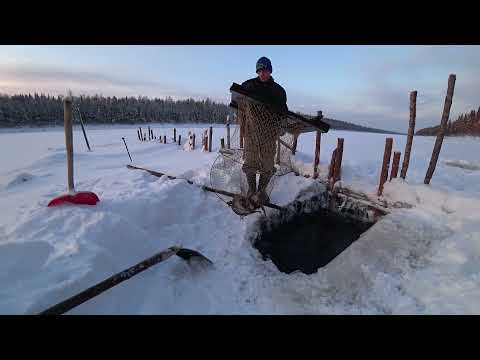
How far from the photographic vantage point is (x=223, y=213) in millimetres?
5387

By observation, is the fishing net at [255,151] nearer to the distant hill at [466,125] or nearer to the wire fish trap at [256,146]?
the wire fish trap at [256,146]

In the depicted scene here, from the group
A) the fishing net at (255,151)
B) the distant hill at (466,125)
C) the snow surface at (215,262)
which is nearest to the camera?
the snow surface at (215,262)

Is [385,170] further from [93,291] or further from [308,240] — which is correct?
[93,291]

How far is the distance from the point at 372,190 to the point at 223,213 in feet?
12.9

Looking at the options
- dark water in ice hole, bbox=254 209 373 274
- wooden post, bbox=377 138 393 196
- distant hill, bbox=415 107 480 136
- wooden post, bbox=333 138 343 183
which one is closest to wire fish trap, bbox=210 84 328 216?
dark water in ice hole, bbox=254 209 373 274

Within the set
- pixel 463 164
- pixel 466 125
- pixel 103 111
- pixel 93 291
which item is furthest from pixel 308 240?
pixel 103 111

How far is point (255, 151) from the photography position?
4176 millimetres

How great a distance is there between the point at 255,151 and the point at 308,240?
8.34 feet

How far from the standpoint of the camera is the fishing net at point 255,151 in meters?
3.93

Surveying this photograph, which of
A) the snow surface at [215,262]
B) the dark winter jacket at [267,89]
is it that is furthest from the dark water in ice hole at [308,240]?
the dark winter jacket at [267,89]

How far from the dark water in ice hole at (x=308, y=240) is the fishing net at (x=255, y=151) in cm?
100

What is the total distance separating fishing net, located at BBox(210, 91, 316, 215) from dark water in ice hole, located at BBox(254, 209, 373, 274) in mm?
1002

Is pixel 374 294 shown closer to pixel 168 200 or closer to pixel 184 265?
pixel 184 265
